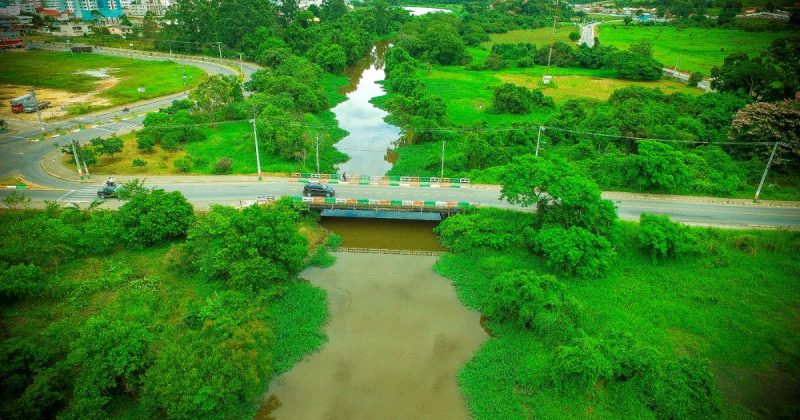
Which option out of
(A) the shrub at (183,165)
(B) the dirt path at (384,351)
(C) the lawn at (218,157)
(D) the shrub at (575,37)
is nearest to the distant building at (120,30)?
(C) the lawn at (218,157)

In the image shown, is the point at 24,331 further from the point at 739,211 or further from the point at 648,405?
the point at 739,211

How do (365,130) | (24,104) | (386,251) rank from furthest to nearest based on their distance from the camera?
(365,130) → (24,104) → (386,251)

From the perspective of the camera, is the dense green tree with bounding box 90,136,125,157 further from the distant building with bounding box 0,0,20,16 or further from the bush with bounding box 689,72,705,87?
the bush with bounding box 689,72,705,87

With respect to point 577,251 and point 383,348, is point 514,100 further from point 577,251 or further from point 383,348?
point 383,348

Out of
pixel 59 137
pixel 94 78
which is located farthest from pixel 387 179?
pixel 94 78

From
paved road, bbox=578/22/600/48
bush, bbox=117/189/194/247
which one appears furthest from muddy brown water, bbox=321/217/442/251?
paved road, bbox=578/22/600/48

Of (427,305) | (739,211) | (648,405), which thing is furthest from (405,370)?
(739,211)

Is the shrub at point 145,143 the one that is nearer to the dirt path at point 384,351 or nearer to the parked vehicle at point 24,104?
the parked vehicle at point 24,104
